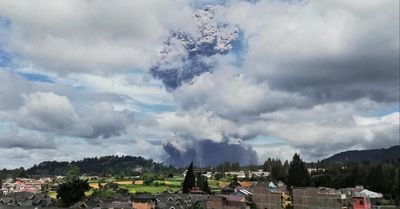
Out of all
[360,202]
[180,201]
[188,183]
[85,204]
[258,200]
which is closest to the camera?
[85,204]

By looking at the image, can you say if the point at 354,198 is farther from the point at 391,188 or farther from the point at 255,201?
the point at 391,188

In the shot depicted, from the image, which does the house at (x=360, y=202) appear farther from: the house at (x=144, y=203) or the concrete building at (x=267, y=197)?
the house at (x=144, y=203)

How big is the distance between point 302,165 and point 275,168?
43098 millimetres

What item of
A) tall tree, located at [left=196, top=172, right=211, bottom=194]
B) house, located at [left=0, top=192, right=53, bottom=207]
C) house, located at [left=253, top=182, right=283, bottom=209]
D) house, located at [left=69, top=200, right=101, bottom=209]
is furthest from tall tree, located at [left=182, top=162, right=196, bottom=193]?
house, located at [left=69, top=200, right=101, bottom=209]

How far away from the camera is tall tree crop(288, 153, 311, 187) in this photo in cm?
13125

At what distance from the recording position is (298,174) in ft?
436

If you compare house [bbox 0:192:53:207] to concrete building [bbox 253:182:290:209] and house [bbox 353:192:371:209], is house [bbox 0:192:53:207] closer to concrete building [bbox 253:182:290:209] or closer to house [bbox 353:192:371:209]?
concrete building [bbox 253:182:290:209]

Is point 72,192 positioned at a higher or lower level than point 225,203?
higher

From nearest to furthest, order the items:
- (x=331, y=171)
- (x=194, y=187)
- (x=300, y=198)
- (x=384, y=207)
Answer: (x=300, y=198), (x=384, y=207), (x=194, y=187), (x=331, y=171)

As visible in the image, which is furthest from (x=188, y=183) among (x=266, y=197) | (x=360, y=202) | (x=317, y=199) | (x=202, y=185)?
(x=360, y=202)

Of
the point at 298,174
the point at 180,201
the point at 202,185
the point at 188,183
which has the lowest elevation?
the point at 180,201

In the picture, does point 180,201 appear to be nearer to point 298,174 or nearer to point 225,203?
point 225,203

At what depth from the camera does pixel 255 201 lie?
101438 millimetres

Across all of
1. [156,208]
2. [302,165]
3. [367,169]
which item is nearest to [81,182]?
[156,208]
